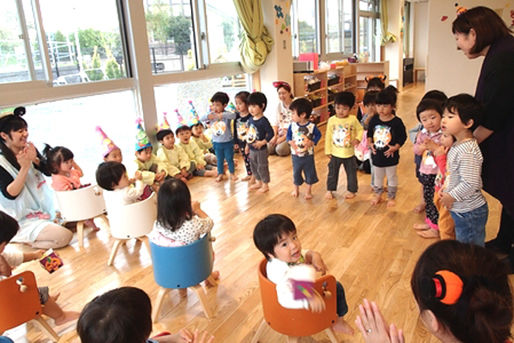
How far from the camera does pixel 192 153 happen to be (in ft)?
15.3

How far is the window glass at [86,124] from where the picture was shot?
3.55 meters

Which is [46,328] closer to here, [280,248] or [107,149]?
[280,248]

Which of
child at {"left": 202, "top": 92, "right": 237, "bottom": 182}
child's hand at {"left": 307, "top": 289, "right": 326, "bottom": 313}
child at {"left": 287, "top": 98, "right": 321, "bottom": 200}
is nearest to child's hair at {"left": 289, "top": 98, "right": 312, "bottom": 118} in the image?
child at {"left": 287, "top": 98, "right": 321, "bottom": 200}

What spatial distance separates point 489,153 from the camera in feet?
6.90

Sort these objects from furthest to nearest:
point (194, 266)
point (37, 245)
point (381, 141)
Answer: point (381, 141), point (37, 245), point (194, 266)

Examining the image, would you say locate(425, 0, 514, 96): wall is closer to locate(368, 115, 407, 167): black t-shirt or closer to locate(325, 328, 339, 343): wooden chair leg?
locate(368, 115, 407, 167): black t-shirt

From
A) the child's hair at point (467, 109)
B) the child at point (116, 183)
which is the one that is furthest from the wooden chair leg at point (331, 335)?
the child at point (116, 183)

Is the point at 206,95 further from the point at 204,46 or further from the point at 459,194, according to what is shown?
the point at 459,194

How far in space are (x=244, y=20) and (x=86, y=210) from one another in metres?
3.54

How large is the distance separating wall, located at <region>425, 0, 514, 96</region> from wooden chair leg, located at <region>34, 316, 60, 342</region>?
15.4 feet

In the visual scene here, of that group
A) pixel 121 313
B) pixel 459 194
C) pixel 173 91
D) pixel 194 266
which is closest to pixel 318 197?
pixel 459 194

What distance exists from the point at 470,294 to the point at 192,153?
403cm

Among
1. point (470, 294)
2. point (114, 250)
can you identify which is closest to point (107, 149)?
point (114, 250)

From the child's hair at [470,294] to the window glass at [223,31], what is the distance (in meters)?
4.80
